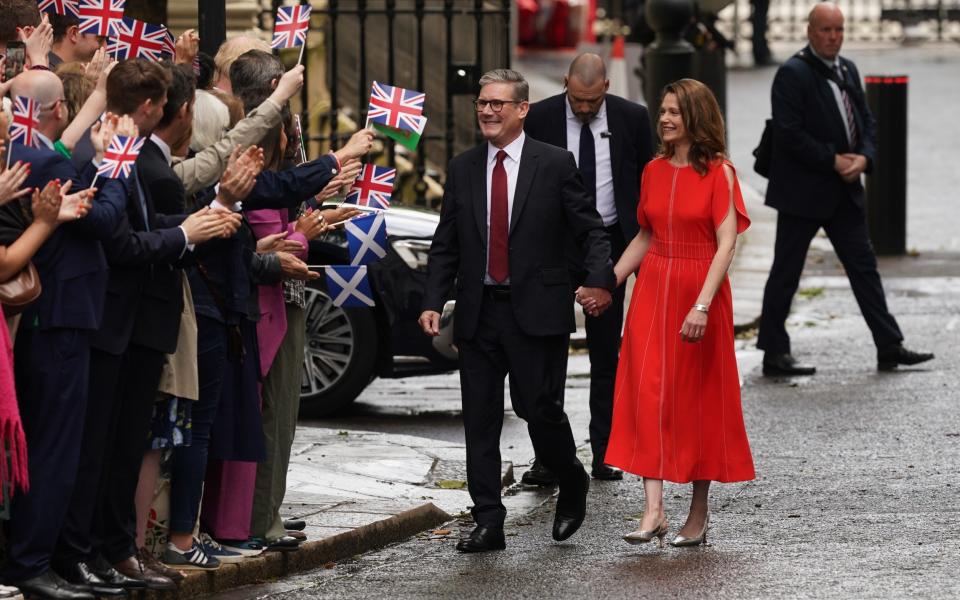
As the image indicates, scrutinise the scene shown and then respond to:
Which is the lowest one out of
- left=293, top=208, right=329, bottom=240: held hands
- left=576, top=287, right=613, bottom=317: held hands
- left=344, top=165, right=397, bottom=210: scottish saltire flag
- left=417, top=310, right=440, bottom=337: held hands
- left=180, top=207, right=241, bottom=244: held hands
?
left=417, top=310, right=440, bottom=337: held hands

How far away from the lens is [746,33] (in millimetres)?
38531

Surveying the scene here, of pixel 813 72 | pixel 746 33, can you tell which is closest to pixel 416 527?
pixel 813 72

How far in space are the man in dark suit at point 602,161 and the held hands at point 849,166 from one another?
2.79m

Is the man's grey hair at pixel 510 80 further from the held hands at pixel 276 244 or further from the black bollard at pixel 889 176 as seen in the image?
the black bollard at pixel 889 176

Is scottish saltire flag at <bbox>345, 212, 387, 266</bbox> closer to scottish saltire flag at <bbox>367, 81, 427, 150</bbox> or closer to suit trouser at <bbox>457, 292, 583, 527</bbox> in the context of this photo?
scottish saltire flag at <bbox>367, 81, 427, 150</bbox>

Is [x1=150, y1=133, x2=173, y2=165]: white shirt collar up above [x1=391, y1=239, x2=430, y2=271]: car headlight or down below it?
above

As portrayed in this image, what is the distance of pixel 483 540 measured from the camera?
7777 mm

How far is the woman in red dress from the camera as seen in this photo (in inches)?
309

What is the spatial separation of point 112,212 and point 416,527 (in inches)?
101

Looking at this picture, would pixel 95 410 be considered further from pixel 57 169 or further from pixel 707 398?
pixel 707 398

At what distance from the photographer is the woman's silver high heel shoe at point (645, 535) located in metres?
7.66

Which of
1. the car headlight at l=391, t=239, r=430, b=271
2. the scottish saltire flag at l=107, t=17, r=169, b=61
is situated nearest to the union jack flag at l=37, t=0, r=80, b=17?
the scottish saltire flag at l=107, t=17, r=169, b=61

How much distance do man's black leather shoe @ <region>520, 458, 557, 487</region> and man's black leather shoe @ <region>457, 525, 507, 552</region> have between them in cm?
140

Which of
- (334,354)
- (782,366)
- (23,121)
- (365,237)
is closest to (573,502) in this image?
(365,237)
